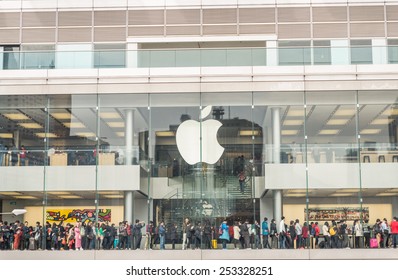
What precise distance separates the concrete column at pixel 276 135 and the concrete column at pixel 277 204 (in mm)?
1403

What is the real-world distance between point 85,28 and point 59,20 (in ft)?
5.09

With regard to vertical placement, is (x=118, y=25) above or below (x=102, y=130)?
→ above

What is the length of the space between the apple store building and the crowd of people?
356mm

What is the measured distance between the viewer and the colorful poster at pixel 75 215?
3002 cm

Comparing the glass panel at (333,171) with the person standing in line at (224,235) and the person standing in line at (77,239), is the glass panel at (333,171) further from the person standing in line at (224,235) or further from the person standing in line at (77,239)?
the person standing in line at (77,239)

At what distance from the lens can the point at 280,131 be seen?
30.6 metres

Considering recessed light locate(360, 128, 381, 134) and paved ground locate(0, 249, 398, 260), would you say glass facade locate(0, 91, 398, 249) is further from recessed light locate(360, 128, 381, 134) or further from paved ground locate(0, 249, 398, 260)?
paved ground locate(0, 249, 398, 260)

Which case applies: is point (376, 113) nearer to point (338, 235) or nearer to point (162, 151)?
point (338, 235)

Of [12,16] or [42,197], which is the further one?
[12,16]

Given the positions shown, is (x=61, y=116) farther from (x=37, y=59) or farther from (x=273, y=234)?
(x=273, y=234)

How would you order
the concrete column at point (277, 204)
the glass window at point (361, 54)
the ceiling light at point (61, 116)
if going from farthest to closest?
the ceiling light at point (61, 116)
the glass window at point (361, 54)
the concrete column at point (277, 204)

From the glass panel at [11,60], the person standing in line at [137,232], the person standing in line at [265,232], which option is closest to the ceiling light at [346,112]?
the person standing in line at [265,232]

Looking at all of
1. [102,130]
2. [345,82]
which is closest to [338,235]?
[345,82]

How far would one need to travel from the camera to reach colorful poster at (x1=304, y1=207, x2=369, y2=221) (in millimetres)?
29219
